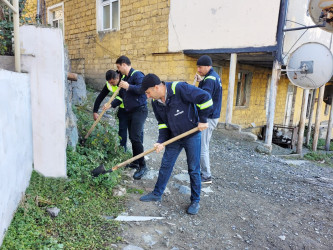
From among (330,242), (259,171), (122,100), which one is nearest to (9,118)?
(122,100)

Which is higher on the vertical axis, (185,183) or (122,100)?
(122,100)

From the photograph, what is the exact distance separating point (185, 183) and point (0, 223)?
8.52 ft

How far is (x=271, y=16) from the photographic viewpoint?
6.39m

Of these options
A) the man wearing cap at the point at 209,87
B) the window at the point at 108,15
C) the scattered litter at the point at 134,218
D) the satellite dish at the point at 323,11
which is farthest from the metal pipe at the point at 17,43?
the window at the point at 108,15

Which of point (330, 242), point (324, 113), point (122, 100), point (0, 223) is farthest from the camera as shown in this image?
point (324, 113)

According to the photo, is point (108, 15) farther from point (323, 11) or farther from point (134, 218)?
point (134, 218)

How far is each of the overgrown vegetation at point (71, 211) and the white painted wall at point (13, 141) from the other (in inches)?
5.3

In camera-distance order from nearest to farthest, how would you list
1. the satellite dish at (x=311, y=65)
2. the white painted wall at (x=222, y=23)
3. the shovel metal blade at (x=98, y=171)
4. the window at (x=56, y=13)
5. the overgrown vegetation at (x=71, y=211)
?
the overgrown vegetation at (x=71, y=211), the shovel metal blade at (x=98, y=171), the satellite dish at (x=311, y=65), the white painted wall at (x=222, y=23), the window at (x=56, y=13)

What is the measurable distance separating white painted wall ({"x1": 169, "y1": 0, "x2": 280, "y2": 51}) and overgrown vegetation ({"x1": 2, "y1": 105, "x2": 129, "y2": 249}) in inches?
197

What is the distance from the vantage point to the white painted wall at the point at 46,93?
2867 mm

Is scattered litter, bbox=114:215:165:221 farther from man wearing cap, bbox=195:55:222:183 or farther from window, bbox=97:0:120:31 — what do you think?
window, bbox=97:0:120:31

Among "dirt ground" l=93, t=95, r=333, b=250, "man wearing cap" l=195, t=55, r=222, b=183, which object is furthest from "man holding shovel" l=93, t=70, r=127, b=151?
"man wearing cap" l=195, t=55, r=222, b=183

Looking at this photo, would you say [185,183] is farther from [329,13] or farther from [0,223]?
[329,13]

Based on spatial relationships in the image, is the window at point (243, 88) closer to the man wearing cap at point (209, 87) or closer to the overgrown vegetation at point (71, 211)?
the man wearing cap at point (209, 87)
